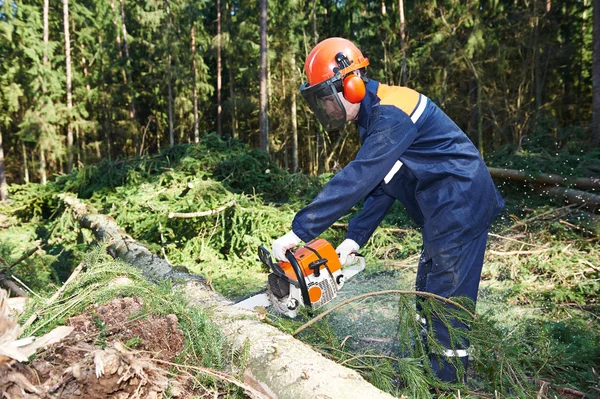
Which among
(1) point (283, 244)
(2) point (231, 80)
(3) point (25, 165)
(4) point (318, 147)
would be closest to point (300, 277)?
(1) point (283, 244)

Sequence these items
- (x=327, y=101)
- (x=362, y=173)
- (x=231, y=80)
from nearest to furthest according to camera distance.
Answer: (x=362, y=173) → (x=327, y=101) → (x=231, y=80)

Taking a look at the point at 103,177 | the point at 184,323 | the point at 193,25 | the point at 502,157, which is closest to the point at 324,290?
the point at 184,323

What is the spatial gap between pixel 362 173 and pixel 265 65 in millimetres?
11368

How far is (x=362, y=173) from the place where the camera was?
2.19 meters

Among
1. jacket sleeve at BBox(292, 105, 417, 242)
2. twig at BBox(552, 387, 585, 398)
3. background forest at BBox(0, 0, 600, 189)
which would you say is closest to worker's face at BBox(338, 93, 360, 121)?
jacket sleeve at BBox(292, 105, 417, 242)

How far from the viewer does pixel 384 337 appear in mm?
3361

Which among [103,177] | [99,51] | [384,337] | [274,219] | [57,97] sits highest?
[99,51]

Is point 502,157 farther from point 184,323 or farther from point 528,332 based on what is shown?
point 184,323

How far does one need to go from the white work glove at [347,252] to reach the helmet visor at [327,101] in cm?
76

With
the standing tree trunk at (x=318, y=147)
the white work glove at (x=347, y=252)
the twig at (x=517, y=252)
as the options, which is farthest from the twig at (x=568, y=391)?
the standing tree trunk at (x=318, y=147)

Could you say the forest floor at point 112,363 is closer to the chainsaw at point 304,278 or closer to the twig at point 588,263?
the chainsaw at point 304,278

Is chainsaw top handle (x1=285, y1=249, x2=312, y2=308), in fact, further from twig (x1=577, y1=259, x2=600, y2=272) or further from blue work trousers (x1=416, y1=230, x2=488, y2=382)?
twig (x1=577, y1=259, x2=600, y2=272)

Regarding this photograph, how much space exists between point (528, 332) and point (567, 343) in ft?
0.98

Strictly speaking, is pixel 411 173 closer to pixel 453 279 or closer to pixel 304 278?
pixel 453 279
